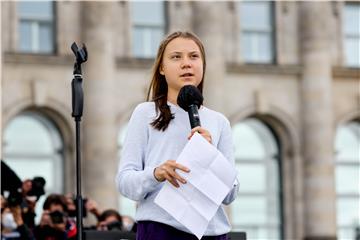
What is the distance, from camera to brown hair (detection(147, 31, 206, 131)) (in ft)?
14.4

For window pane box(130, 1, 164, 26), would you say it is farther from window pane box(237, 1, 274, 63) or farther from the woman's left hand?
the woman's left hand

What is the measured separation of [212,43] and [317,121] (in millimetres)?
3843

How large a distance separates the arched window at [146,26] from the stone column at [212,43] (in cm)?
97

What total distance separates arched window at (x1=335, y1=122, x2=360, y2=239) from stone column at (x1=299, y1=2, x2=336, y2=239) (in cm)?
99

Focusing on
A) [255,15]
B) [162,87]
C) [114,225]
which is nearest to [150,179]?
[162,87]

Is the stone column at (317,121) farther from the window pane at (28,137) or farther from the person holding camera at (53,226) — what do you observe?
the person holding camera at (53,226)

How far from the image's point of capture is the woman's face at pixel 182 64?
4.48 m

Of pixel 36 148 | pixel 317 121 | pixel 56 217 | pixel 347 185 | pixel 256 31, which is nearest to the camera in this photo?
pixel 56 217

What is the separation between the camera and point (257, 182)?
29.9m

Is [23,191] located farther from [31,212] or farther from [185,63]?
[185,63]

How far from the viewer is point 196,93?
169 inches

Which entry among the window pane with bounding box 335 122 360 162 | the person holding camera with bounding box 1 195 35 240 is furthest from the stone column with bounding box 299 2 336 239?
the person holding camera with bounding box 1 195 35 240

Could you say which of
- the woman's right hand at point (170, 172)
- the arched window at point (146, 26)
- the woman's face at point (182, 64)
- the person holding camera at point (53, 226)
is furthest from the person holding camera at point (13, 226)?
the arched window at point (146, 26)

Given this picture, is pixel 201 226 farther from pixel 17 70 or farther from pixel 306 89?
pixel 306 89
